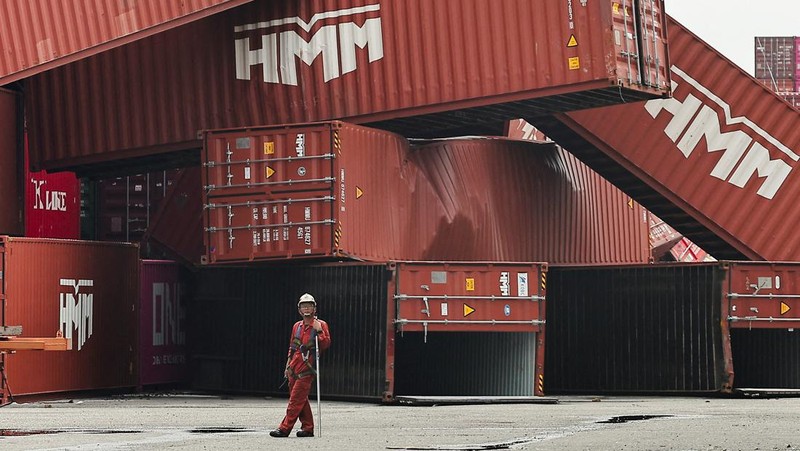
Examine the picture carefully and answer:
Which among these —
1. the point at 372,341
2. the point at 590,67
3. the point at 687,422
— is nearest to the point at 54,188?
the point at 372,341

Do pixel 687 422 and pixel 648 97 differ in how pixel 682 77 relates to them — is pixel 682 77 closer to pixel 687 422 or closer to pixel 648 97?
pixel 648 97

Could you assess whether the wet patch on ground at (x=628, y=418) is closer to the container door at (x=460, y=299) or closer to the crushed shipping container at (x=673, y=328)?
the container door at (x=460, y=299)

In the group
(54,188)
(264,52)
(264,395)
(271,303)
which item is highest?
(264,52)

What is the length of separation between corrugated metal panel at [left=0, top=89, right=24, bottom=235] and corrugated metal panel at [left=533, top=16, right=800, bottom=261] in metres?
9.16

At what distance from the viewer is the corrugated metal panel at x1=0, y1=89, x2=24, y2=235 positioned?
24953 mm

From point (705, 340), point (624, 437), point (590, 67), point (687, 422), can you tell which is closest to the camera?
point (624, 437)

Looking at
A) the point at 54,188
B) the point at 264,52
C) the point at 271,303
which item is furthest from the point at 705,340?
the point at 54,188

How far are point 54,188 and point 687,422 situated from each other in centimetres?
1610

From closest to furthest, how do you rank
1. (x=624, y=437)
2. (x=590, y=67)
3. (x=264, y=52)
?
(x=624, y=437) < (x=590, y=67) < (x=264, y=52)

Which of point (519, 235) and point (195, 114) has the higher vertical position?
point (195, 114)

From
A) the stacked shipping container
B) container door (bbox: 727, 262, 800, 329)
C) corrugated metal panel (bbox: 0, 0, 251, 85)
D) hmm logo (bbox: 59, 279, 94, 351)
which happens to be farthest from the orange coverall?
container door (bbox: 727, 262, 800, 329)

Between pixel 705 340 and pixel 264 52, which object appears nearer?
pixel 705 340

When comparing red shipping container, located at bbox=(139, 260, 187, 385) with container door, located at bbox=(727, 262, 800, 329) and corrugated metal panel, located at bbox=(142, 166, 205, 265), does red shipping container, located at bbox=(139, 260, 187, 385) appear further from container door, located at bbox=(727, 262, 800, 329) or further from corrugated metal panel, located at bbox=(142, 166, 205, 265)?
container door, located at bbox=(727, 262, 800, 329)

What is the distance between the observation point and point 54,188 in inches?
1090
